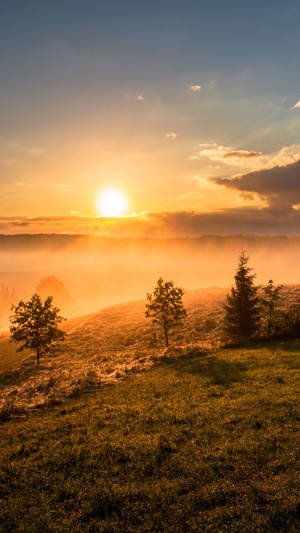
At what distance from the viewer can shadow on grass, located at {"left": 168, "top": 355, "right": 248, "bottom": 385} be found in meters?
21.5

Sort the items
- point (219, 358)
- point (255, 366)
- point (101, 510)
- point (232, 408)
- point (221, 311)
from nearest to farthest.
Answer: point (101, 510) → point (232, 408) → point (255, 366) → point (219, 358) → point (221, 311)

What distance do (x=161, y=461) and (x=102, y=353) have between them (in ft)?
138

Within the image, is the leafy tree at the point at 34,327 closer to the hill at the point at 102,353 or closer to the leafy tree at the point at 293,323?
the hill at the point at 102,353

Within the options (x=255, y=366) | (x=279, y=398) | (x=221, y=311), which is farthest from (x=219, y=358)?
(x=221, y=311)

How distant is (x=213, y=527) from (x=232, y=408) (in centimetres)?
813

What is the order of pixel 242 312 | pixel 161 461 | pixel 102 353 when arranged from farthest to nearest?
pixel 102 353 → pixel 242 312 → pixel 161 461

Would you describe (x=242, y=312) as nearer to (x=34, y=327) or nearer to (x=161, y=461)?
(x=161, y=461)

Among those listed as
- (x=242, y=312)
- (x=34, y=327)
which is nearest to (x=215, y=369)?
(x=242, y=312)

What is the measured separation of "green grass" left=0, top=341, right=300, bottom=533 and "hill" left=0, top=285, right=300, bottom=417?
420cm

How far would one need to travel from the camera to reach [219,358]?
1103 inches

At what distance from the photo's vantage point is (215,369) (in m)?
24.3

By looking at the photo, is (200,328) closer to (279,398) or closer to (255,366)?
(255,366)

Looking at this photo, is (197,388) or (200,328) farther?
(200,328)

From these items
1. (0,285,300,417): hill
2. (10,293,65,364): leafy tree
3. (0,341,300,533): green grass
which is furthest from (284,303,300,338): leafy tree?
(10,293,65,364): leafy tree
